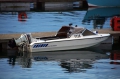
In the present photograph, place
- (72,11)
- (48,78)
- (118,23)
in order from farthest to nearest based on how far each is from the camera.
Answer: (72,11) → (118,23) → (48,78)

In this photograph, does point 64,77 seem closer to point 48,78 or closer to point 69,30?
point 48,78

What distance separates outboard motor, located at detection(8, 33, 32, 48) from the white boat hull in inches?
15.8

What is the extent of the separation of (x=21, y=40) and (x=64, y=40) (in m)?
2.36

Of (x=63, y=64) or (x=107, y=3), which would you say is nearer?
(x=63, y=64)

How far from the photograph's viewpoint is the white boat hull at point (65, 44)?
31078 mm

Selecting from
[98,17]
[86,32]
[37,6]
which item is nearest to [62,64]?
[86,32]

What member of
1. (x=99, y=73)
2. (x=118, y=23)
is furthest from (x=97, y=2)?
(x=99, y=73)

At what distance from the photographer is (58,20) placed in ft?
178

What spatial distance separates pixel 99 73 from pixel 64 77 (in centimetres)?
186

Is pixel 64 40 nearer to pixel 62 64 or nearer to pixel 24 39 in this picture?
pixel 24 39

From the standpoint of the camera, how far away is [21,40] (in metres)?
31.2

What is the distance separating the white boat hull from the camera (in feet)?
102

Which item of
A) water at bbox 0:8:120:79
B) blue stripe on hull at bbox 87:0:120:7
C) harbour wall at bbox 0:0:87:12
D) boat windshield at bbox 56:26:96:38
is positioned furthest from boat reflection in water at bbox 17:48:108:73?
blue stripe on hull at bbox 87:0:120:7

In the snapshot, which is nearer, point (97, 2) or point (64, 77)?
point (64, 77)
